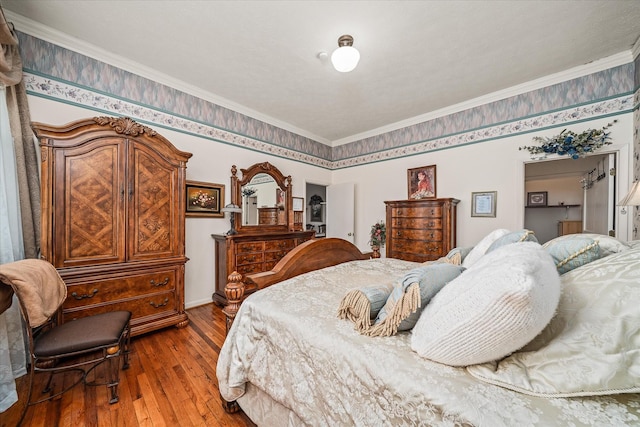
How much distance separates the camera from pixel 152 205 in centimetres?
236

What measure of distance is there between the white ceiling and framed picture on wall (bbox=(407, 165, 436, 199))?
1075 millimetres

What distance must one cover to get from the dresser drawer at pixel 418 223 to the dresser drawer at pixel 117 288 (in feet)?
9.81

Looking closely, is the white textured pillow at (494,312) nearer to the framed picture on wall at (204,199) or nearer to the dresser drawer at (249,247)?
the dresser drawer at (249,247)

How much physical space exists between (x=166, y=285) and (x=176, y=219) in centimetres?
68

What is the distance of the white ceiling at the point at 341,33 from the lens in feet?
6.28

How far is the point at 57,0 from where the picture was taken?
1.88 meters

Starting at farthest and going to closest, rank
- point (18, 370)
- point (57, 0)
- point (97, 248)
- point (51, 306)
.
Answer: point (97, 248) → point (57, 0) → point (18, 370) → point (51, 306)

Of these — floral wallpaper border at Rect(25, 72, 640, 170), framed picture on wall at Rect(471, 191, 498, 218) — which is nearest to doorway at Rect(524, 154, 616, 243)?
floral wallpaper border at Rect(25, 72, 640, 170)

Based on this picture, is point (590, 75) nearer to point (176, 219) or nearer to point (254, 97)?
point (254, 97)

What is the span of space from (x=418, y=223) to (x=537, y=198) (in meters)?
4.30

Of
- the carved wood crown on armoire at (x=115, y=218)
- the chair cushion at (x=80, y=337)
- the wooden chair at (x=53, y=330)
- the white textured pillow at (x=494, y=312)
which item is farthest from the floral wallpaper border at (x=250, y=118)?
the white textured pillow at (x=494, y=312)

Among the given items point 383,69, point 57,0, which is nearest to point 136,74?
point 57,0

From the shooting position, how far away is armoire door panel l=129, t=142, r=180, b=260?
Answer: 226cm

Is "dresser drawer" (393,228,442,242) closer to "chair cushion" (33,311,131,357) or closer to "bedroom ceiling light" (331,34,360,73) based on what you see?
"bedroom ceiling light" (331,34,360,73)
